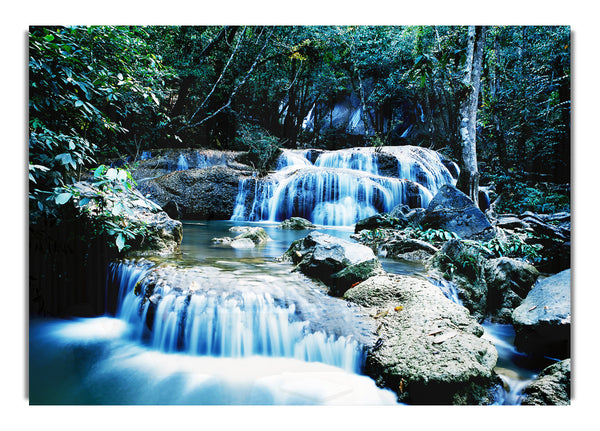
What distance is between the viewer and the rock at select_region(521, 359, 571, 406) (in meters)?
1.54

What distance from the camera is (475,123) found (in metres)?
3.93

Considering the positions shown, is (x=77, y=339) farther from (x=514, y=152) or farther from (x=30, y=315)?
(x=514, y=152)

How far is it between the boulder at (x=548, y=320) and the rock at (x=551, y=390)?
23 cm

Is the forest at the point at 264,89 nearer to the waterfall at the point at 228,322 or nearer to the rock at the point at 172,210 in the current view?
the waterfall at the point at 228,322

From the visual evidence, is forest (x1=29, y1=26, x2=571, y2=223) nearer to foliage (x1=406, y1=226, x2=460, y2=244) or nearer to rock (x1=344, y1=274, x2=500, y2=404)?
foliage (x1=406, y1=226, x2=460, y2=244)

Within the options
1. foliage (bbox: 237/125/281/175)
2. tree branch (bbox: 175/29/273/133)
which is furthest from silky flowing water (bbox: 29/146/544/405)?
foliage (bbox: 237/125/281/175)

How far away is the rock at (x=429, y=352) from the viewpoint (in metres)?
1.50

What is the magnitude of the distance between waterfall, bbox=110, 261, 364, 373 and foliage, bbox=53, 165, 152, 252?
0.46m

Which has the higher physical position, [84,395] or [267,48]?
[267,48]

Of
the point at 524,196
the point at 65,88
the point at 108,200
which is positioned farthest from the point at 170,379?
the point at 524,196

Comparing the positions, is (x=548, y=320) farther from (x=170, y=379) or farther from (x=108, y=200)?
(x=108, y=200)
